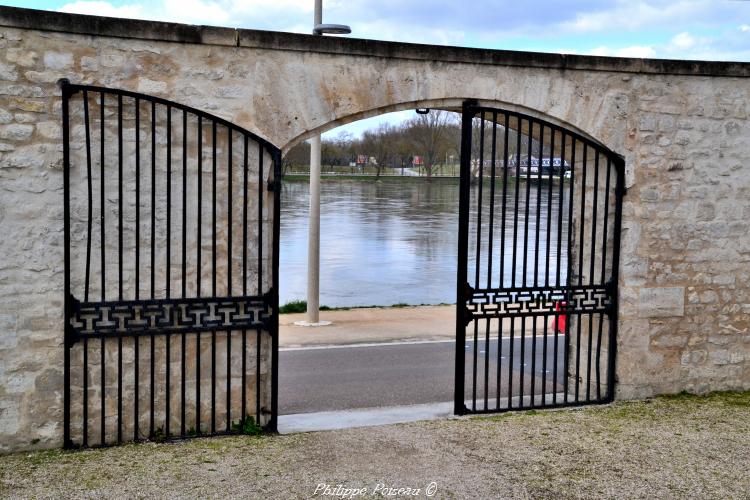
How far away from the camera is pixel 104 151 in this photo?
6.32m

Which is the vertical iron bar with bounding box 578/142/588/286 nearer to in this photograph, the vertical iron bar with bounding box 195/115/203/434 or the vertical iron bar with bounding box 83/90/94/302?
the vertical iron bar with bounding box 195/115/203/434

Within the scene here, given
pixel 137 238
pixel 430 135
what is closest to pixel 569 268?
pixel 137 238

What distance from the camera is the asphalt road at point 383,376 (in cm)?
890

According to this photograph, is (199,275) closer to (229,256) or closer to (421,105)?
(229,256)

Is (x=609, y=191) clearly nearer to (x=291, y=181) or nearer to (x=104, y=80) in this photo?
(x=104, y=80)

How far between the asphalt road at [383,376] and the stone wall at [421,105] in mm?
1762

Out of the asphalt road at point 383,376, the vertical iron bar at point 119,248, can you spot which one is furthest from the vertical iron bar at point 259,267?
the asphalt road at point 383,376

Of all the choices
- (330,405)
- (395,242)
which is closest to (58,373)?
(330,405)

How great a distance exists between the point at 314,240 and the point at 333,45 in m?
6.37

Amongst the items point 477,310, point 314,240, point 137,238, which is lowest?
point 477,310

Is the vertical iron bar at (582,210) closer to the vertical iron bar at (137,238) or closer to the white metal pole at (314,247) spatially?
the vertical iron bar at (137,238)

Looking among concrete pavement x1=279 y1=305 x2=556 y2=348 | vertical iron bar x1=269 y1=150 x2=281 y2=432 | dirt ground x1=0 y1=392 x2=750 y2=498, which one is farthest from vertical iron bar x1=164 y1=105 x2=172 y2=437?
concrete pavement x1=279 y1=305 x2=556 y2=348

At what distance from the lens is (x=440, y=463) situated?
6234mm

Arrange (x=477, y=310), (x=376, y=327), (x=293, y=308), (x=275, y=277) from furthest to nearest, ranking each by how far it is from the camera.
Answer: (x=293, y=308) < (x=376, y=327) < (x=477, y=310) < (x=275, y=277)
